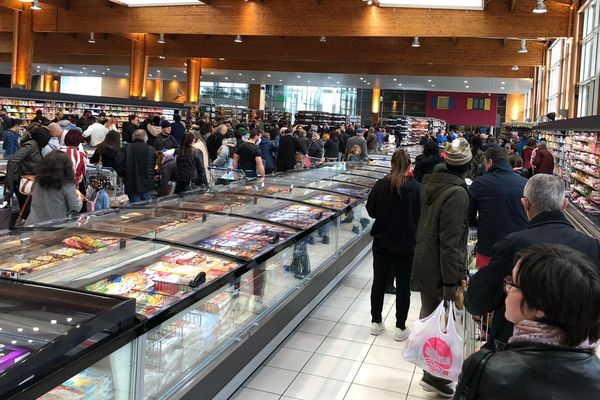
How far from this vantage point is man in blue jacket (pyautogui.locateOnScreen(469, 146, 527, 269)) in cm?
387

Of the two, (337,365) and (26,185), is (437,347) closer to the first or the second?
(337,365)

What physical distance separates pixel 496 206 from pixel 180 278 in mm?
2023

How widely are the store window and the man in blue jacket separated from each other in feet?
34.8

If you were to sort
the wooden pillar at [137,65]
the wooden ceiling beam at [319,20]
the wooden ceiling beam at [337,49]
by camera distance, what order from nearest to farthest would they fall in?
the wooden ceiling beam at [319,20] → the wooden ceiling beam at [337,49] → the wooden pillar at [137,65]

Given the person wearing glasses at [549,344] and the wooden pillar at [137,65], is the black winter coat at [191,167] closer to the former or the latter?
the person wearing glasses at [549,344]

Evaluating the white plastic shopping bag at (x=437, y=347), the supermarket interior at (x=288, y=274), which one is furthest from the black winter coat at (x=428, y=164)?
the white plastic shopping bag at (x=437, y=347)

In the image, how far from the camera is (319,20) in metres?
14.9

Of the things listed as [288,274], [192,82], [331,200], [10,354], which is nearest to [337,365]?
[288,274]

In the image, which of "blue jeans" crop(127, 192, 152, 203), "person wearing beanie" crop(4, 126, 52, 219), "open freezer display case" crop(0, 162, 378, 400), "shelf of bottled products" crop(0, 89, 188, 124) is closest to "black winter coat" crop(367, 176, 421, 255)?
"open freezer display case" crop(0, 162, 378, 400)

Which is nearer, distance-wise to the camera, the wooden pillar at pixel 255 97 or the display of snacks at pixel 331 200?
the display of snacks at pixel 331 200

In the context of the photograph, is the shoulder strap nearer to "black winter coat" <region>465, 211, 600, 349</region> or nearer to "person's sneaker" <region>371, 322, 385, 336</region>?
"black winter coat" <region>465, 211, 600, 349</region>

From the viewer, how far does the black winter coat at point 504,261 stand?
2408mm

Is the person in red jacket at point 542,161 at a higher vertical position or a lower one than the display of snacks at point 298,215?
higher

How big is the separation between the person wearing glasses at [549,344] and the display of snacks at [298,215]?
3.39 m
